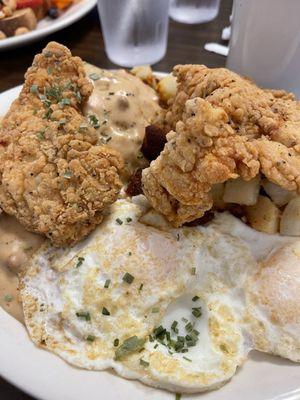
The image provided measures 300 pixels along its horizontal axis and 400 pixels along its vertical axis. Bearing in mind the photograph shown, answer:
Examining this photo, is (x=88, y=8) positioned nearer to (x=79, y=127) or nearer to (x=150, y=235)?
(x=79, y=127)

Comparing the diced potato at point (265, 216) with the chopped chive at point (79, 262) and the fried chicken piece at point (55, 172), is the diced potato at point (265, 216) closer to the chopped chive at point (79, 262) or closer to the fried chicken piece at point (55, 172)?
the fried chicken piece at point (55, 172)

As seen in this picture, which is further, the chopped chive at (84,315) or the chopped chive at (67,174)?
the chopped chive at (67,174)

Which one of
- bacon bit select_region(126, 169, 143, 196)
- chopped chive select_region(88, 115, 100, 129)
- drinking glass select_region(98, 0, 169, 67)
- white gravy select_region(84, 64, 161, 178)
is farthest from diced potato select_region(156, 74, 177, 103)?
drinking glass select_region(98, 0, 169, 67)

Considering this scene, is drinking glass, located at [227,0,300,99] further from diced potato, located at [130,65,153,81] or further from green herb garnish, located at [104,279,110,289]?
green herb garnish, located at [104,279,110,289]

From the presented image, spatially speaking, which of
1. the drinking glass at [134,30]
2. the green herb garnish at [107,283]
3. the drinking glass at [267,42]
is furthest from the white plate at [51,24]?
the green herb garnish at [107,283]

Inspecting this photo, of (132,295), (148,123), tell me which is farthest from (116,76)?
(132,295)

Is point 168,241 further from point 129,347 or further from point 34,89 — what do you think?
point 34,89
